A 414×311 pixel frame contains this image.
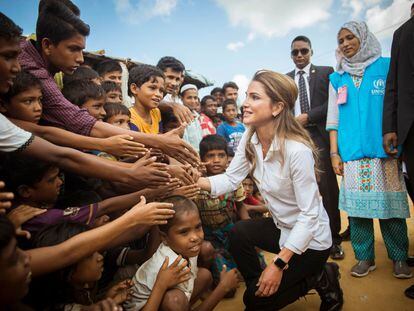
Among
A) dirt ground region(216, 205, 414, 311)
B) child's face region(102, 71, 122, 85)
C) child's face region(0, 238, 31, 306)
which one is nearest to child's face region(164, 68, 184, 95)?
child's face region(102, 71, 122, 85)

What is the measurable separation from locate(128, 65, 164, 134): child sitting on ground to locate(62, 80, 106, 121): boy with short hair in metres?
0.43

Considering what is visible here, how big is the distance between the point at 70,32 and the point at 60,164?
4.06ft

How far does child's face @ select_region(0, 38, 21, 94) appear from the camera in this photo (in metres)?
1.70

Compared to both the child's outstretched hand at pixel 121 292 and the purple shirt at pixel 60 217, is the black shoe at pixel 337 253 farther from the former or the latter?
the purple shirt at pixel 60 217

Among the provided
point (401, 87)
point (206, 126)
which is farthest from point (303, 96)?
point (206, 126)

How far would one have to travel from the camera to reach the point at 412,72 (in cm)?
248

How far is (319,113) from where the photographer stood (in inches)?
146

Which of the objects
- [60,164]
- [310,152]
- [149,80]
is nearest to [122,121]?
[149,80]

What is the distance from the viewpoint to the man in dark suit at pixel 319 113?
147 inches

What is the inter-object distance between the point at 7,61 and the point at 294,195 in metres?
2.20

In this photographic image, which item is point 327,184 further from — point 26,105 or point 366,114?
point 26,105

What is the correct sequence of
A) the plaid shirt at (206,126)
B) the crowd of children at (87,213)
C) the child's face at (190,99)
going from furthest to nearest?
the child's face at (190,99)
the plaid shirt at (206,126)
the crowd of children at (87,213)

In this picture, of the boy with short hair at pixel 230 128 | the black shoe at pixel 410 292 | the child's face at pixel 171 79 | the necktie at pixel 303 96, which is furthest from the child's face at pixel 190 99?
the black shoe at pixel 410 292

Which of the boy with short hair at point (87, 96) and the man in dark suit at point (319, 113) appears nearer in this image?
the boy with short hair at point (87, 96)
